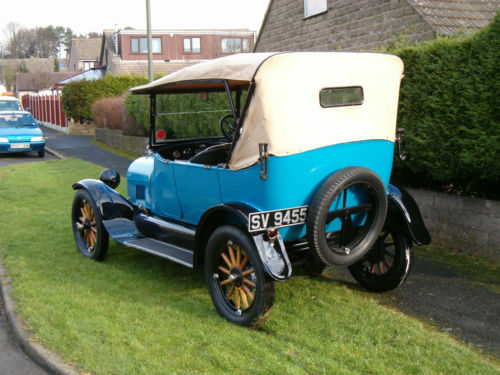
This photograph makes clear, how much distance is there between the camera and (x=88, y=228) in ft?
20.1

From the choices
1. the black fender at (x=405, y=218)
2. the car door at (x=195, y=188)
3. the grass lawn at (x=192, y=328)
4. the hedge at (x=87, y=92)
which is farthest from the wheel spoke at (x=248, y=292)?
the hedge at (x=87, y=92)

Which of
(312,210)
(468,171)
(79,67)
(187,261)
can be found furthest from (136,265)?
(79,67)

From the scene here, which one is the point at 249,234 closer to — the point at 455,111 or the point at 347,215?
the point at 347,215

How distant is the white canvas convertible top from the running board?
111 cm

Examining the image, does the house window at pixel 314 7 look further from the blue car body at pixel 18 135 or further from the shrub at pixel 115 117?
the blue car body at pixel 18 135

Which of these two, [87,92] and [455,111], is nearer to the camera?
[455,111]

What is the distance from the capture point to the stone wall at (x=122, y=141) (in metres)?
16.2

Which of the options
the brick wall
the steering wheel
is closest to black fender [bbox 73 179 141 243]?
the steering wheel

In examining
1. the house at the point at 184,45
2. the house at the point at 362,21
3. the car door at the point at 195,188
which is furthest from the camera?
the house at the point at 184,45

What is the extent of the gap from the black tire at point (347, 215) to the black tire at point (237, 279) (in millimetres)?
461

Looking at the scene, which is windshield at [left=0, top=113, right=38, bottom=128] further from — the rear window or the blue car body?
the rear window

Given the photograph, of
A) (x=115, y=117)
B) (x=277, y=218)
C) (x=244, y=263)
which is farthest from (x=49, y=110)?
(x=277, y=218)

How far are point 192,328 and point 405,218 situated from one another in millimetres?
2090

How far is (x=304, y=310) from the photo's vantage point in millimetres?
4457
